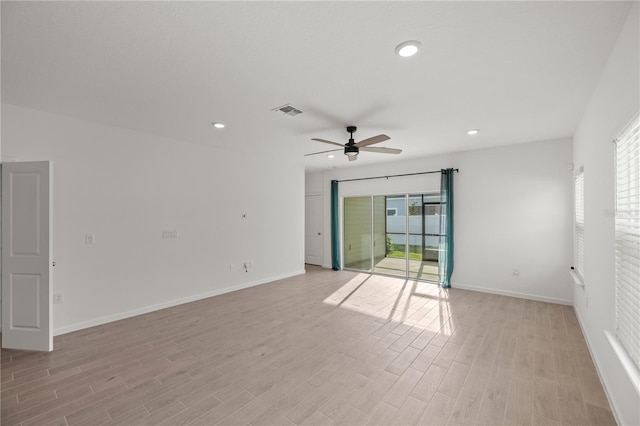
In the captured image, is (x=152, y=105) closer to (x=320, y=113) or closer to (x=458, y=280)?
(x=320, y=113)

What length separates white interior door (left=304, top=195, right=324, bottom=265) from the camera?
8.12 metres

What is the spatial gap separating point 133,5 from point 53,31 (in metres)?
0.75

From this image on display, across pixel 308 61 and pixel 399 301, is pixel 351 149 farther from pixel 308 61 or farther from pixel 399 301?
pixel 399 301

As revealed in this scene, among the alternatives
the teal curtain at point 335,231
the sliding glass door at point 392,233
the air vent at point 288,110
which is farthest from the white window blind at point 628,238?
the teal curtain at point 335,231

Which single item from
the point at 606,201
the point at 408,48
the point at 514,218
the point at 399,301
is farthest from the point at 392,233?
the point at 408,48

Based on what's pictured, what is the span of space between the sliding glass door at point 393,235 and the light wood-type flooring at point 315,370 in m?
1.99

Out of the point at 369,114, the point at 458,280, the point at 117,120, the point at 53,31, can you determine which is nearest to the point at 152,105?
the point at 117,120

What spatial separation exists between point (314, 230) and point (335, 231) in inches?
36.5

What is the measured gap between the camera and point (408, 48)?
6.82 feet

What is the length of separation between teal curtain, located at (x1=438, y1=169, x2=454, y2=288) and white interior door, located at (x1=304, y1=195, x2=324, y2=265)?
3.38 meters

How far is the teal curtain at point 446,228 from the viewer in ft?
18.4

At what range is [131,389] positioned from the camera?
242 centimetres

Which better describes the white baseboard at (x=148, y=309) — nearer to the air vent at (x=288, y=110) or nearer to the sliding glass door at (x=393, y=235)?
the sliding glass door at (x=393, y=235)

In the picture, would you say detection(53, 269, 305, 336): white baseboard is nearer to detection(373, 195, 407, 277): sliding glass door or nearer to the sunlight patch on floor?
the sunlight patch on floor
